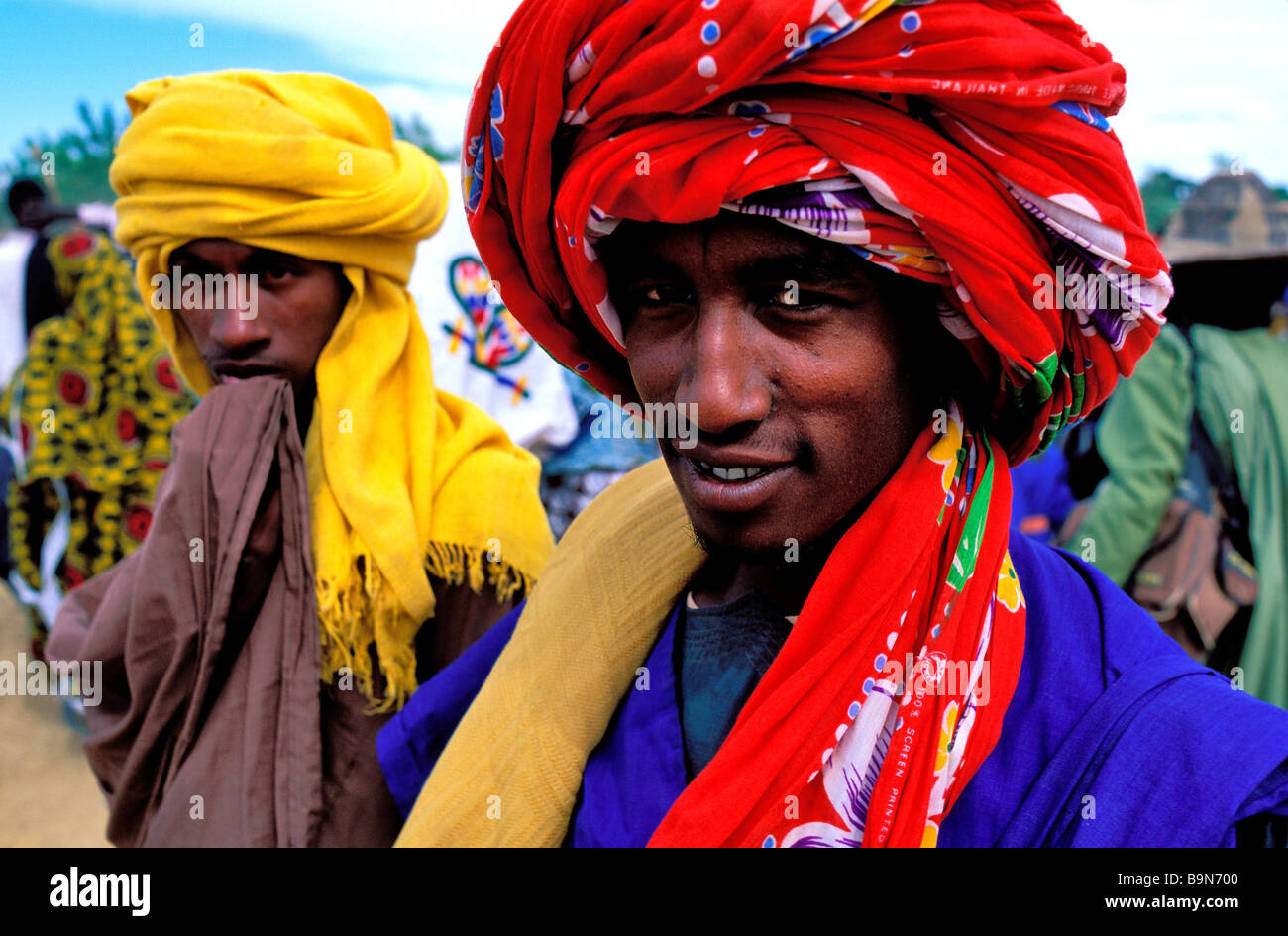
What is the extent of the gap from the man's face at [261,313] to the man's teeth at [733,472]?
1.35 metres

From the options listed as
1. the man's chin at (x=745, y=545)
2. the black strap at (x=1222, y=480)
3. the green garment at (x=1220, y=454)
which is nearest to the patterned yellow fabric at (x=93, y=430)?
the man's chin at (x=745, y=545)

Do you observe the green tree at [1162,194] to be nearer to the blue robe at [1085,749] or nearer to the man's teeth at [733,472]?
the blue robe at [1085,749]

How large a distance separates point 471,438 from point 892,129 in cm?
145

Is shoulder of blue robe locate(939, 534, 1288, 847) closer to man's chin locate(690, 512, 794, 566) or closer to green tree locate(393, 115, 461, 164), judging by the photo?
man's chin locate(690, 512, 794, 566)

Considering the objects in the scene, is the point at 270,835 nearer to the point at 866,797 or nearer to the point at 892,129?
the point at 866,797

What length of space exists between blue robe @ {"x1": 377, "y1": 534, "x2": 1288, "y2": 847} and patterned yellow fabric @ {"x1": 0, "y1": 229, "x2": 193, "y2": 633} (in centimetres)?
393

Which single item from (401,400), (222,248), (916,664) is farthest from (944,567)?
(222,248)

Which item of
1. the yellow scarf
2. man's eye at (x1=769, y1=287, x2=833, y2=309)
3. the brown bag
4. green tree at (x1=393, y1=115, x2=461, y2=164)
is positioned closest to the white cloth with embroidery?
green tree at (x1=393, y1=115, x2=461, y2=164)

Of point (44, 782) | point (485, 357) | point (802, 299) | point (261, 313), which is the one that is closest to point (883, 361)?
point (802, 299)

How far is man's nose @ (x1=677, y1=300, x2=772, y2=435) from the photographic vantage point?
1375mm

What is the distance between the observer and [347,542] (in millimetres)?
2258

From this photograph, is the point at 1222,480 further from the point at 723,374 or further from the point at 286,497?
the point at 286,497

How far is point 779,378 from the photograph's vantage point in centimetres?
140

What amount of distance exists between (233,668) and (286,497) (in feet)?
1.24
